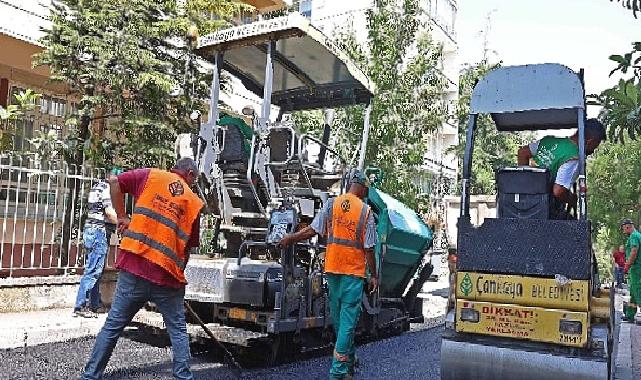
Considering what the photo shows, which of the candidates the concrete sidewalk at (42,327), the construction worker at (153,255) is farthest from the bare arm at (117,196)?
the concrete sidewalk at (42,327)

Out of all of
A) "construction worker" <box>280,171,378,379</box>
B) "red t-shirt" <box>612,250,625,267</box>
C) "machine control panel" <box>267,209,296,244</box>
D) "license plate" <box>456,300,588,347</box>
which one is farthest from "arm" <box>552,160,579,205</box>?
"red t-shirt" <box>612,250,625,267</box>

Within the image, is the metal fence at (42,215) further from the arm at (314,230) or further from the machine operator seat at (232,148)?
the arm at (314,230)

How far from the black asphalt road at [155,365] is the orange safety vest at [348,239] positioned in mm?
1104

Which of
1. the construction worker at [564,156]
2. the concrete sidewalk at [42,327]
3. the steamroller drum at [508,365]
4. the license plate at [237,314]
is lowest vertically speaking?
the concrete sidewalk at [42,327]

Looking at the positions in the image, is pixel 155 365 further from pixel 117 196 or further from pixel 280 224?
pixel 117 196

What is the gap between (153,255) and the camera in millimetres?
4277

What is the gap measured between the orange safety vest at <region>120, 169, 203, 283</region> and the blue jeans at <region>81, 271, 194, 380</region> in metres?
0.17

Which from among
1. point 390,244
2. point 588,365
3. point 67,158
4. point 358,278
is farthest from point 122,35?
point 588,365

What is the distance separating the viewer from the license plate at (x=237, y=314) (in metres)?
5.76

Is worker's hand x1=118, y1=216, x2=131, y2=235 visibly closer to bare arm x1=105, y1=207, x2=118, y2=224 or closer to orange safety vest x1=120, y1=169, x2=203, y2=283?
orange safety vest x1=120, y1=169, x2=203, y2=283

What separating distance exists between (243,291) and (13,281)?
134 inches

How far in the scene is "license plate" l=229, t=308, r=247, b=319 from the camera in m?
5.76

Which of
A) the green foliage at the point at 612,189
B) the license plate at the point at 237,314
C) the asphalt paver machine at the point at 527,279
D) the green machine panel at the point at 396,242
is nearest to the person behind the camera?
the asphalt paver machine at the point at 527,279

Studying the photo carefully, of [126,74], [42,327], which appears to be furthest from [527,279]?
[126,74]
